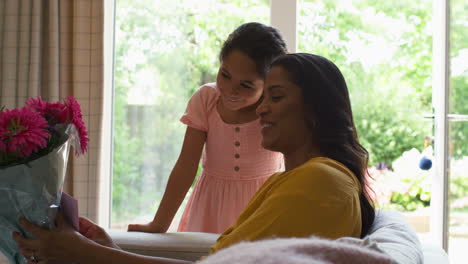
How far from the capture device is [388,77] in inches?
178

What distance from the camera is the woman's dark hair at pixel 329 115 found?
1.34 meters

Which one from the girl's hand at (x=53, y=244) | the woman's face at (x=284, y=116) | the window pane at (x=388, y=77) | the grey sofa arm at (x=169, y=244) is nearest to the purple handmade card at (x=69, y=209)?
the girl's hand at (x=53, y=244)

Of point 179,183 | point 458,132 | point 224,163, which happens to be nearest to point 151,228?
point 179,183

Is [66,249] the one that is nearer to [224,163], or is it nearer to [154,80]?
[224,163]

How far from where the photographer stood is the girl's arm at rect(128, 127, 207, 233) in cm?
195

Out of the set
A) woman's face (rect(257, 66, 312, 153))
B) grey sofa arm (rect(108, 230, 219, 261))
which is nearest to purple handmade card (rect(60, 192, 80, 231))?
grey sofa arm (rect(108, 230, 219, 261))

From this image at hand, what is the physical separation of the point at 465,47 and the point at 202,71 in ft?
4.61

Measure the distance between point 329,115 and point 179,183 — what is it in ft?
A: 2.61

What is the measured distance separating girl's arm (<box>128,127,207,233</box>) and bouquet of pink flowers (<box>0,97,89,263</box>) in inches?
23.0

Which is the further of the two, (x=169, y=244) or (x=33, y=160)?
(x=169, y=244)

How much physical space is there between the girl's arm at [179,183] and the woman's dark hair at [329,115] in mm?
743

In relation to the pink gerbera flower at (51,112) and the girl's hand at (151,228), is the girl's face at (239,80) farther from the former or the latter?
the pink gerbera flower at (51,112)

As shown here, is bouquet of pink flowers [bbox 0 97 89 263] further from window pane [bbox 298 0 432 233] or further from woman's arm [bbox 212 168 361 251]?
window pane [bbox 298 0 432 233]

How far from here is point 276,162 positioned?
2143mm
